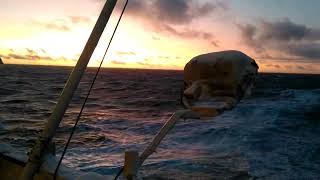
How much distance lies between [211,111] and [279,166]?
1237 cm

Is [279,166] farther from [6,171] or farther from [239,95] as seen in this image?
[239,95]

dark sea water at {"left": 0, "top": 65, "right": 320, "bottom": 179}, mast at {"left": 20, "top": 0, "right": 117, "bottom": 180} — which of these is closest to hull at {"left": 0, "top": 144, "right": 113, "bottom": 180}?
dark sea water at {"left": 0, "top": 65, "right": 320, "bottom": 179}

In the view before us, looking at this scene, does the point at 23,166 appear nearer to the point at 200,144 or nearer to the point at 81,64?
the point at 81,64

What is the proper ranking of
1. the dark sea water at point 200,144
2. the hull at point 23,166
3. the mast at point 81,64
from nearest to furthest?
the mast at point 81,64 → the hull at point 23,166 → the dark sea water at point 200,144

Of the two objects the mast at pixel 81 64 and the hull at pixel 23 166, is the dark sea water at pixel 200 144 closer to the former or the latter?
the hull at pixel 23 166

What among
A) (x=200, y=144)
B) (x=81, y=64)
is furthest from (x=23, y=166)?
(x=200, y=144)

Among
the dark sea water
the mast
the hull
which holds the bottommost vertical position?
the dark sea water

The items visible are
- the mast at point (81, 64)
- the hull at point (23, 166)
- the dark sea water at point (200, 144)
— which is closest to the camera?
the mast at point (81, 64)

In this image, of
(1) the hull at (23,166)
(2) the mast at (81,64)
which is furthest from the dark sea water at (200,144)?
(2) the mast at (81,64)

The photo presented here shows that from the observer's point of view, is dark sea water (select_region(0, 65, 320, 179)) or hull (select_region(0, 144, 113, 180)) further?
dark sea water (select_region(0, 65, 320, 179))

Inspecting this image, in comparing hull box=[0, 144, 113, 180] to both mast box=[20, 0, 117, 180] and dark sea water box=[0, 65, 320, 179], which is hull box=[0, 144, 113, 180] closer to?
dark sea water box=[0, 65, 320, 179]

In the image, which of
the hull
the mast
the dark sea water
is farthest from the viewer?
the dark sea water

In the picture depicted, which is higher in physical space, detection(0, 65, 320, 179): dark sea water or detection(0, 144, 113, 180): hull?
detection(0, 144, 113, 180): hull

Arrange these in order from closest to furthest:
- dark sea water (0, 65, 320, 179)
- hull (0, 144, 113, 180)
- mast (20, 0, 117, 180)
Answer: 1. mast (20, 0, 117, 180)
2. hull (0, 144, 113, 180)
3. dark sea water (0, 65, 320, 179)
